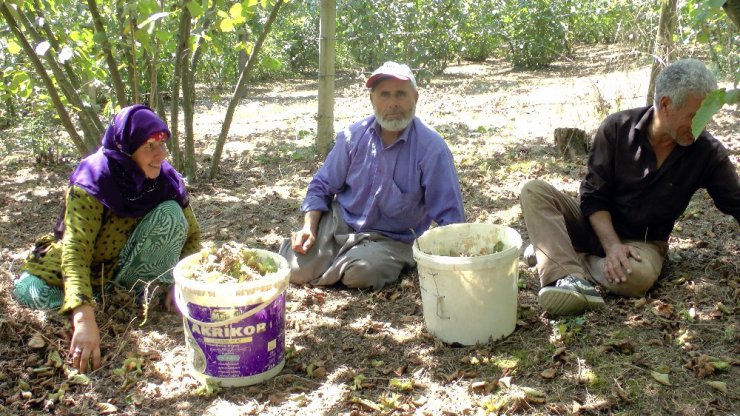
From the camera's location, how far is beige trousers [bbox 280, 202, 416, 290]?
364cm

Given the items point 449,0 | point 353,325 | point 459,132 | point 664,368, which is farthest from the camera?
point 449,0

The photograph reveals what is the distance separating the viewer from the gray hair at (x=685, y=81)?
9.45 ft

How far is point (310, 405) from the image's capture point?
258 centimetres

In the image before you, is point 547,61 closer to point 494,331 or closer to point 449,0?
point 449,0

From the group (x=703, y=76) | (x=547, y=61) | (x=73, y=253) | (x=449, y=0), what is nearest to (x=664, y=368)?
(x=703, y=76)

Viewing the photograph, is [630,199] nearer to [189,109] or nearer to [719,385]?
[719,385]

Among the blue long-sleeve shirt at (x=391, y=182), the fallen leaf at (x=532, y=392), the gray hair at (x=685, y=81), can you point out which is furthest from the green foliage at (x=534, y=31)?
the fallen leaf at (x=532, y=392)

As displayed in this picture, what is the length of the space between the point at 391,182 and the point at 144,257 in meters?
1.40

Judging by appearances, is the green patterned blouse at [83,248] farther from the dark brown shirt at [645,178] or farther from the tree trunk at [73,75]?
the dark brown shirt at [645,178]

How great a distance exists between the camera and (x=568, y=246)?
129 inches

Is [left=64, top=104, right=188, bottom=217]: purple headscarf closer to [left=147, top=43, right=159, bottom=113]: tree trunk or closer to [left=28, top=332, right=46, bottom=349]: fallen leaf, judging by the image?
[left=28, top=332, right=46, bottom=349]: fallen leaf

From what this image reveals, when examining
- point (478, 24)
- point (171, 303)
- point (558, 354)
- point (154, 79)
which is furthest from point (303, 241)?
point (478, 24)

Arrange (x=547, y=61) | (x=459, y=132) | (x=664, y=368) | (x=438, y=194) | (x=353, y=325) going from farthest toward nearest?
(x=547, y=61) < (x=459, y=132) < (x=438, y=194) < (x=353, y=325) < (x=664, y=368)

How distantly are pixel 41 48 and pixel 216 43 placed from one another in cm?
156
